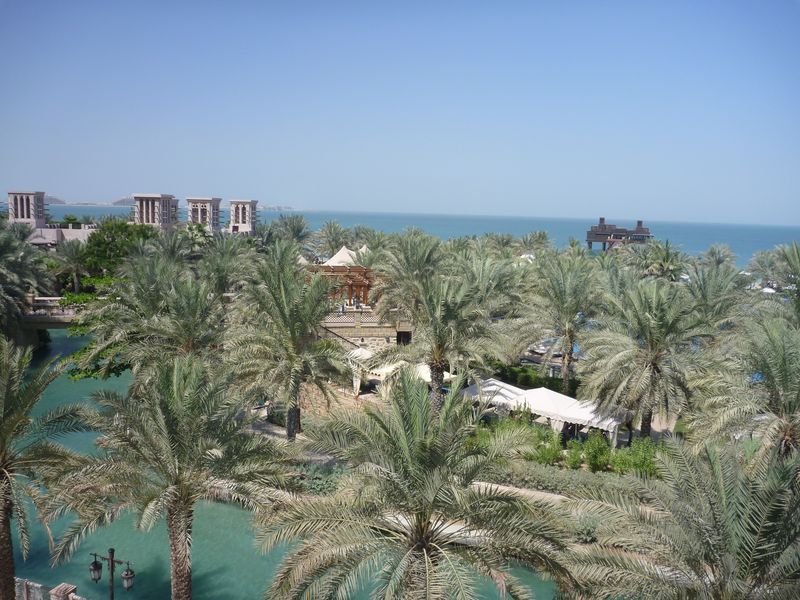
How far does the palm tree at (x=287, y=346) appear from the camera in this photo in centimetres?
1447

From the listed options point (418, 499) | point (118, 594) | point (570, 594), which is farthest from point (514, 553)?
point (118, 594)

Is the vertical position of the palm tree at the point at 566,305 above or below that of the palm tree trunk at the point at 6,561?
above

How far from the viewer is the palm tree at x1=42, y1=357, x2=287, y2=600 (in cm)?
858

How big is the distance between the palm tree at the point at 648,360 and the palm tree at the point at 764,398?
68.9 inches

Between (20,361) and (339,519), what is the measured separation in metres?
6.19

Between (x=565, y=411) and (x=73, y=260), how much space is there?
29775mm

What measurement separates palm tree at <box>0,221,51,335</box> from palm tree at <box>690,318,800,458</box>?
24.0 m

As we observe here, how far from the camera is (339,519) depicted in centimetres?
775

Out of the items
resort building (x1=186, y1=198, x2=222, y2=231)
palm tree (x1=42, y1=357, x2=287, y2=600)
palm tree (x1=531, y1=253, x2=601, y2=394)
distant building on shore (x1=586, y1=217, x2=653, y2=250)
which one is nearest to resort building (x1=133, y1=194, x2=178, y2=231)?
resort building (x1=186, y1=198, x2=222, y2=231)

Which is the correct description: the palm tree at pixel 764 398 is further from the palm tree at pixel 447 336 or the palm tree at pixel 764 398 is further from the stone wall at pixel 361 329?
the stone wall at pixel 361 329

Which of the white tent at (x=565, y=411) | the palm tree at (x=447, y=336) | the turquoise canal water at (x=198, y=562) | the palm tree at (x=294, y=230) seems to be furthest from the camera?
the palm tree at (x=294, y=230)

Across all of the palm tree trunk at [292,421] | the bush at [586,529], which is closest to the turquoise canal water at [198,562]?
the bush at [586,529]

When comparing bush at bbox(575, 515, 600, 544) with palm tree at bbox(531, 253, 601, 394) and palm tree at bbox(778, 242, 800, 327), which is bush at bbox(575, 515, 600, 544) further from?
palm tree at bbox(778, 242, 800, 327)

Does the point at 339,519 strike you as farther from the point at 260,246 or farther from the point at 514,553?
the point at 260,246
